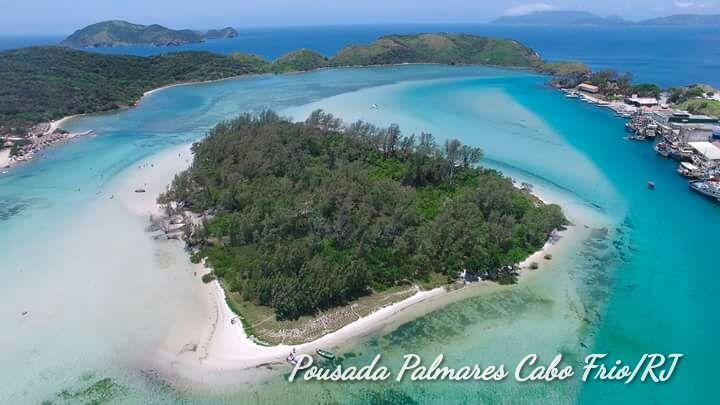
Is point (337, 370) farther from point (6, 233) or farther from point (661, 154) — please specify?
point (661, 154)

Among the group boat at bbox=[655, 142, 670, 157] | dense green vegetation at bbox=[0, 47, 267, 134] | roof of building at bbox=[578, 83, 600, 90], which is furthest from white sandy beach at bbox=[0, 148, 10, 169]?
roof of building at bbox=[578, 83, 600, 90]

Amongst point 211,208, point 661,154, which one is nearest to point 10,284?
point 211,208

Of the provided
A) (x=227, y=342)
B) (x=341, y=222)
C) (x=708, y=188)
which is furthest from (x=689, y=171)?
(x=227, y=342)

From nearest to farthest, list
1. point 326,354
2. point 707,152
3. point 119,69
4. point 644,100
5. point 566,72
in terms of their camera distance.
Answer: point 326,354
point 707,152
point 644,100
point 119,69
point 566,72

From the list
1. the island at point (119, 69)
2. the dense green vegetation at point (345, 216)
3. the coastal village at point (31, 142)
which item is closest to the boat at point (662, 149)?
the dense green vegetation at point (345, 216)

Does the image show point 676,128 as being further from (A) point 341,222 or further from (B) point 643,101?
(A) point 341,222

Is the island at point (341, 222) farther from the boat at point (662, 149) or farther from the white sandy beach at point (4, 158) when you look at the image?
the boat at point (662, 149)
